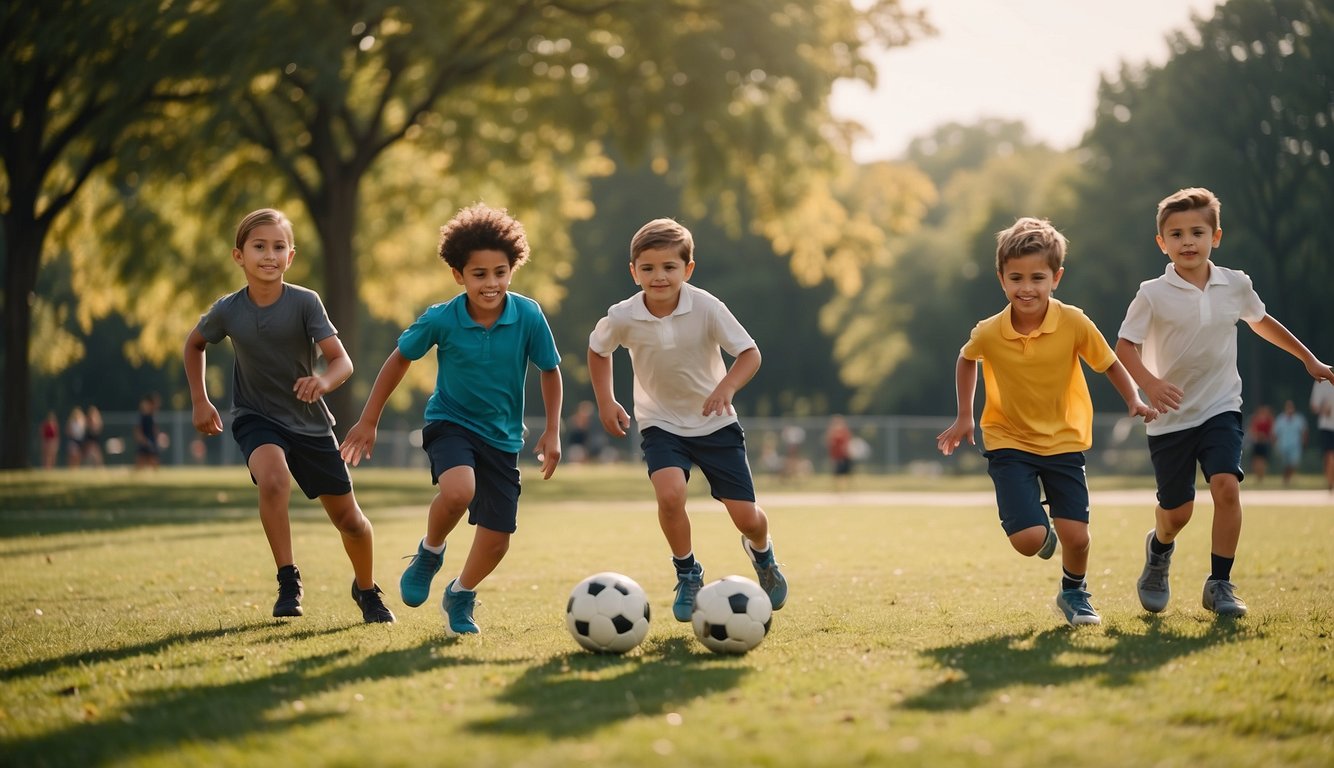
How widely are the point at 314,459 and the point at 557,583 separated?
276 centimetres

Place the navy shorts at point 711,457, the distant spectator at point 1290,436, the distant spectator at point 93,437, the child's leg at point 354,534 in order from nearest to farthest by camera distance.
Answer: the navy shorts at point 711,457
the child's leg at point 354,534
the distant spectator at point 1290,436
the distant spectator at point 93,437

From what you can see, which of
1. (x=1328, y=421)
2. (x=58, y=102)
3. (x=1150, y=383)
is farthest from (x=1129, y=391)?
(x=58, y=102)

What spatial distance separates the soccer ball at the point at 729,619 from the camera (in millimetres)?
6188

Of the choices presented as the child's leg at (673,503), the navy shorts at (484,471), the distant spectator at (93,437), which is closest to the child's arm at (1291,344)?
the child's leg at (673,503)

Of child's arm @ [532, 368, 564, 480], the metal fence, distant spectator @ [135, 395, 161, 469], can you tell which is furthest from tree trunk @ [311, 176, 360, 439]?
child's arm @ [532, 368, 564, 480]

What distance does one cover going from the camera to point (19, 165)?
87.4ft

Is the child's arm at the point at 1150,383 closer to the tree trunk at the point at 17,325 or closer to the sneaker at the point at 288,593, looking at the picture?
the sneaker at the point at 288,593

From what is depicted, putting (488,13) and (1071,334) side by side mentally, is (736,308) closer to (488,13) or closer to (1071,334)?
(488,13)

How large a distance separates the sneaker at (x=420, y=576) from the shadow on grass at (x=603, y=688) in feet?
4.44

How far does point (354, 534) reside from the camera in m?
7.85

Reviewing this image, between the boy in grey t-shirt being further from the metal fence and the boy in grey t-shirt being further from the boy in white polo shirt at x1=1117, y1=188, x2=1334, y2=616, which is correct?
the metal fence

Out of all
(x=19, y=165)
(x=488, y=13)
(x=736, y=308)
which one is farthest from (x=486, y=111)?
(x=736, y=308)

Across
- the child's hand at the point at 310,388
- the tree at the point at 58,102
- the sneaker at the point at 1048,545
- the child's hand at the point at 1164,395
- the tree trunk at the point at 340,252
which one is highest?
the tree at the point at 58,102

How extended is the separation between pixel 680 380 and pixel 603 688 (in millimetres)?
2476
